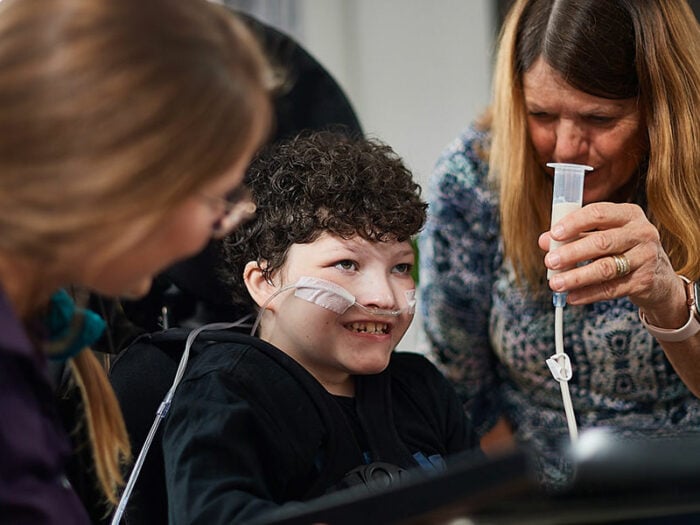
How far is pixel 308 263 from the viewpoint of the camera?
48.8 inches

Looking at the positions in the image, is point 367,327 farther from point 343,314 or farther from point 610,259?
point 610,259

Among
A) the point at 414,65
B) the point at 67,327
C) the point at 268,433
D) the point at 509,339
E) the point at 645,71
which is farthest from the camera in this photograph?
the point at 414,65

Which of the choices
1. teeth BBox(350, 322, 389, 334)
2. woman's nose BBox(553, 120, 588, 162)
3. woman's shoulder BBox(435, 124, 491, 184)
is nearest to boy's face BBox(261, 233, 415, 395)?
teeth BBox(350, 322, 389, 334)

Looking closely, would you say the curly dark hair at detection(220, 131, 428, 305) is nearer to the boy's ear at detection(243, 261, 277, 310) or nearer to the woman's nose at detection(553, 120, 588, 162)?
the boy's ear at detection(243, 261, 277, 310)

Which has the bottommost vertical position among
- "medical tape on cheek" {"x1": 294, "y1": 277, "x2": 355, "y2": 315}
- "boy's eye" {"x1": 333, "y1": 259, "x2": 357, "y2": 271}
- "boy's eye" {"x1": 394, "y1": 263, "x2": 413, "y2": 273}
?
"medical tape on cheek" {"x1": 294, "y1": 277, "x2": 355, "y2": 315}

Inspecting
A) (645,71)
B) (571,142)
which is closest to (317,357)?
(571,142)

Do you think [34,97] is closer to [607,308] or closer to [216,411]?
[216,411]

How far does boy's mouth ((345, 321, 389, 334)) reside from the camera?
4.06ft

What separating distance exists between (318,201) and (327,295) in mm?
122

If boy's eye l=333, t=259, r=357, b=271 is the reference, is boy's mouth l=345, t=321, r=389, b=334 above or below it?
below

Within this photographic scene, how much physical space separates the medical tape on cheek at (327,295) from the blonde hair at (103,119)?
0.39 m

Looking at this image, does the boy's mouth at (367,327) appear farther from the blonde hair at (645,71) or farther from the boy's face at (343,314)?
the blonde hair at (645,71)

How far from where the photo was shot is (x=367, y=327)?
124 cm

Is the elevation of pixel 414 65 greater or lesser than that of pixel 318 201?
greater
